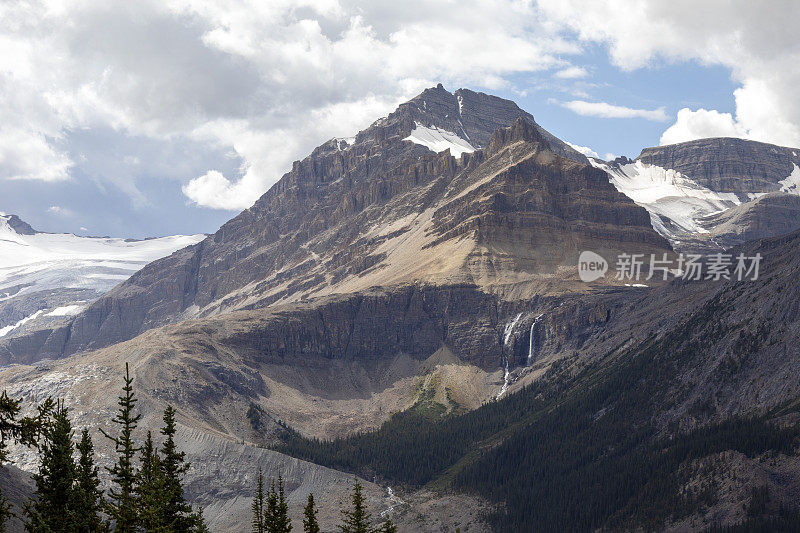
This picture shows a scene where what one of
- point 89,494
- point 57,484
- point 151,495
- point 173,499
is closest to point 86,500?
point 89,494

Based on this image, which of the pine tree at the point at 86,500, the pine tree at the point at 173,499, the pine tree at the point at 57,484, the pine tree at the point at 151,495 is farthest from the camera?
the pine tree at the point at 173,499

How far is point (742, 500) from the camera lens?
6806 inches

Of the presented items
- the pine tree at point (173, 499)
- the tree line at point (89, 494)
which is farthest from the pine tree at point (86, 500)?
the pine tree at point (173, 499)

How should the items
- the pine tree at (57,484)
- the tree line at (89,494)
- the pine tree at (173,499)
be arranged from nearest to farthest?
the tree line at (89,494)
the pine tree at (57,484)
the pine tree at (173,499)

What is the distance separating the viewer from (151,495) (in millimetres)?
50281

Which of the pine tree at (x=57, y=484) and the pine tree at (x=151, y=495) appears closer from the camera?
the pine tree at (x=151, y=495)

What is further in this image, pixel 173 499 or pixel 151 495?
pixel 173 499

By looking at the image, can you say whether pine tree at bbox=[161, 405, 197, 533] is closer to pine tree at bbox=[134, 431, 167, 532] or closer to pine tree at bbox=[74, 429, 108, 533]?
pine tree at bbox=[134, 431, 167, 532]

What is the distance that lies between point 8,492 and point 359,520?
7587 centimetres

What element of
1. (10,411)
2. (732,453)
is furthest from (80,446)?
(732,453)

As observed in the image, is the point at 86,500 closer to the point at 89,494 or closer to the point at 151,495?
the point at 89,494

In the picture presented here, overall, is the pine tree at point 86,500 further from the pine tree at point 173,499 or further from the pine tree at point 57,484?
the pine tree at point 173,499

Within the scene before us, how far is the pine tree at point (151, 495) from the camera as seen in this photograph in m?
48.5

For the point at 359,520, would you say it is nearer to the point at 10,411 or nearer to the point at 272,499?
the point at 272,499
